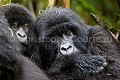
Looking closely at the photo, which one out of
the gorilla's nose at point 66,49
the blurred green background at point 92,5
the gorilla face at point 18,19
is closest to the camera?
the gorilla's nose at point 66,49

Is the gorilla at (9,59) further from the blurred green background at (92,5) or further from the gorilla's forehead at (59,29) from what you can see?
the blurred green background at (92,5)

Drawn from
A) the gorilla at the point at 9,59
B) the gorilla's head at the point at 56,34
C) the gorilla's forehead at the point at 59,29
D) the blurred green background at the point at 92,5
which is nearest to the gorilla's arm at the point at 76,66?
the gorilla's head at the point at 56,34

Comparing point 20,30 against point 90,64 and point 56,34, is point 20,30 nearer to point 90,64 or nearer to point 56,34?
point 56,34

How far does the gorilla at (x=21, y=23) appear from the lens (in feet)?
12.7

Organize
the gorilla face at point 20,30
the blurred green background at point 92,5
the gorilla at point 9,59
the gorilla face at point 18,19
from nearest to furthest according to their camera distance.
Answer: the gorilla at point 9,59
the gorilla face at point 20,30
the gorilla face at point 18,19
the blurred green background at point 92,5

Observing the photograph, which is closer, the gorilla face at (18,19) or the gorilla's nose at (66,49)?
the gorilla's nose at (66,49)

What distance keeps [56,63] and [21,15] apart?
28.3 inches

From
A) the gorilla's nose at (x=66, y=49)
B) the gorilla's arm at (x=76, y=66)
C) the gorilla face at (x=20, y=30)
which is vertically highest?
the gorilla face at (x=20, y=30)

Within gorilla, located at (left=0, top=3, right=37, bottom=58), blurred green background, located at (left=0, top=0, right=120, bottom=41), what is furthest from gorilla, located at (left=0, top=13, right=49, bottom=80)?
blurred green background, located at (left=0, top=0, right=120, bottom=41)

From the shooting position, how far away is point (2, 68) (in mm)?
2385

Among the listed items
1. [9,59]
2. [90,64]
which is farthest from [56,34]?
[9,59]

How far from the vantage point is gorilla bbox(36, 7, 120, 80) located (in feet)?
12.2

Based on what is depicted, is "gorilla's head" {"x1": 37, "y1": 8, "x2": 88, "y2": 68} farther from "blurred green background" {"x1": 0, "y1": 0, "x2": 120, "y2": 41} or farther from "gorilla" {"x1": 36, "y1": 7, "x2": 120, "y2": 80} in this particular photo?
"blurred green background" {"x1": 0, "y1": 0, "x2": 120, "y2": 41}

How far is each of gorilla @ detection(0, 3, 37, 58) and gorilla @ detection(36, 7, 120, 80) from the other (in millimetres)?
104
